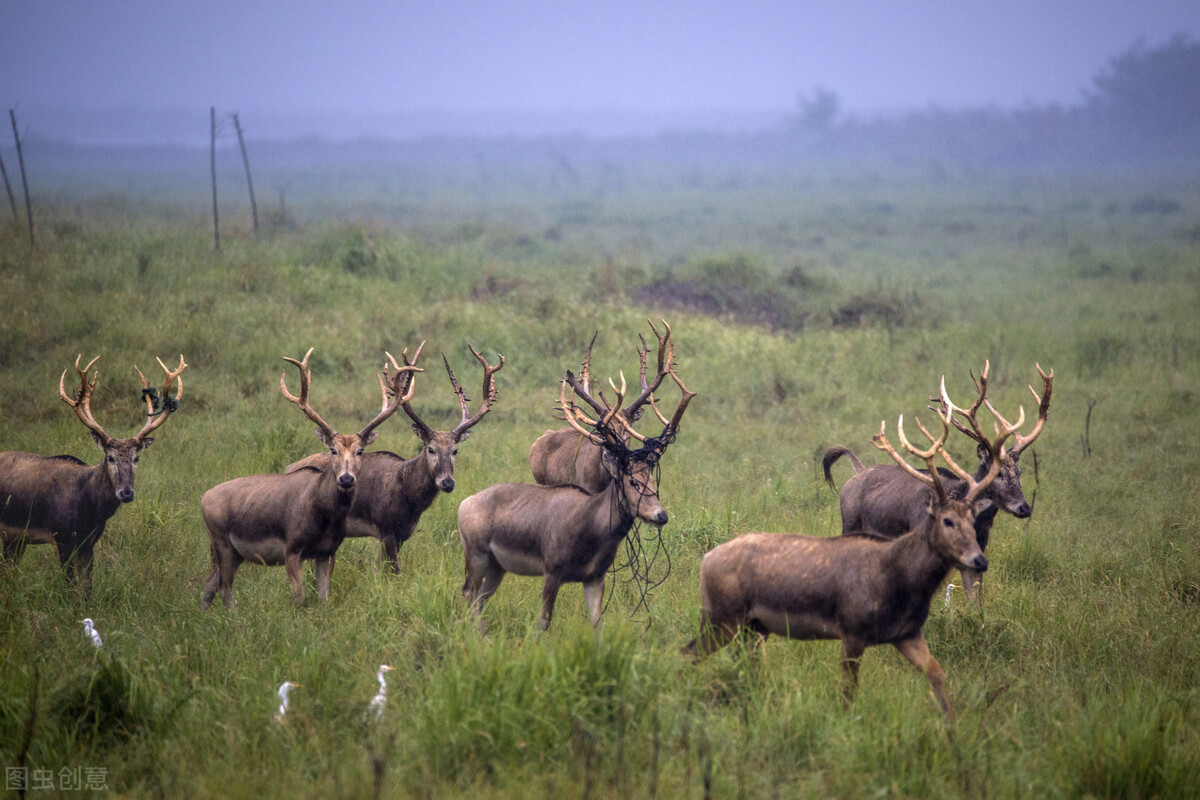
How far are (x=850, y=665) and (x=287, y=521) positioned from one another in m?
4.88

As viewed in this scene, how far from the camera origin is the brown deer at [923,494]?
8477 millimetres

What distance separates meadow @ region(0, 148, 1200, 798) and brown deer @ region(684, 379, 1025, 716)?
0.86 feet

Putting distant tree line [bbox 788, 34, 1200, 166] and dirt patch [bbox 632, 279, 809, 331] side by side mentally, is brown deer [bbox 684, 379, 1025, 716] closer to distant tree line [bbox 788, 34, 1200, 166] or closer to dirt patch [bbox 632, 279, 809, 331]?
dirt patch [bbox 632, 279, 809, 331]

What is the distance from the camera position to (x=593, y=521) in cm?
788

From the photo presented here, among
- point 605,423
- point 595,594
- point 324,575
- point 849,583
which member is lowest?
point 324,575

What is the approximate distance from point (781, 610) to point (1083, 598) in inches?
140

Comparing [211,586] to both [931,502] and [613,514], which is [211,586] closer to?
[613,514]

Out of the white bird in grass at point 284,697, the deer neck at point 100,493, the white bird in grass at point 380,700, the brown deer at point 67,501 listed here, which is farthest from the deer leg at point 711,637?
the deer neck at point 100,493

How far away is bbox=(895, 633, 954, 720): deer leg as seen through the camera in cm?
631

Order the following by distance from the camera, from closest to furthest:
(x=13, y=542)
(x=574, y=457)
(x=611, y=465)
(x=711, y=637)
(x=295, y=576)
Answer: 1. (x=711, y=637)
2. (x=611, y=465)
3. (x=295, y=576)
4. (x=13, y=542)
5. (x=574, y=457)

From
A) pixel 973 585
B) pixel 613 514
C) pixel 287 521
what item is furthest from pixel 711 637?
pixel 287 521

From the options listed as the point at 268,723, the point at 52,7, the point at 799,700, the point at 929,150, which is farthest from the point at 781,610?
the point at 52,7

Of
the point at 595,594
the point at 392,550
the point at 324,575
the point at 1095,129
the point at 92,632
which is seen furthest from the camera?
the point at 1095,129

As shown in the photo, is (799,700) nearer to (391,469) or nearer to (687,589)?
(687,589)
